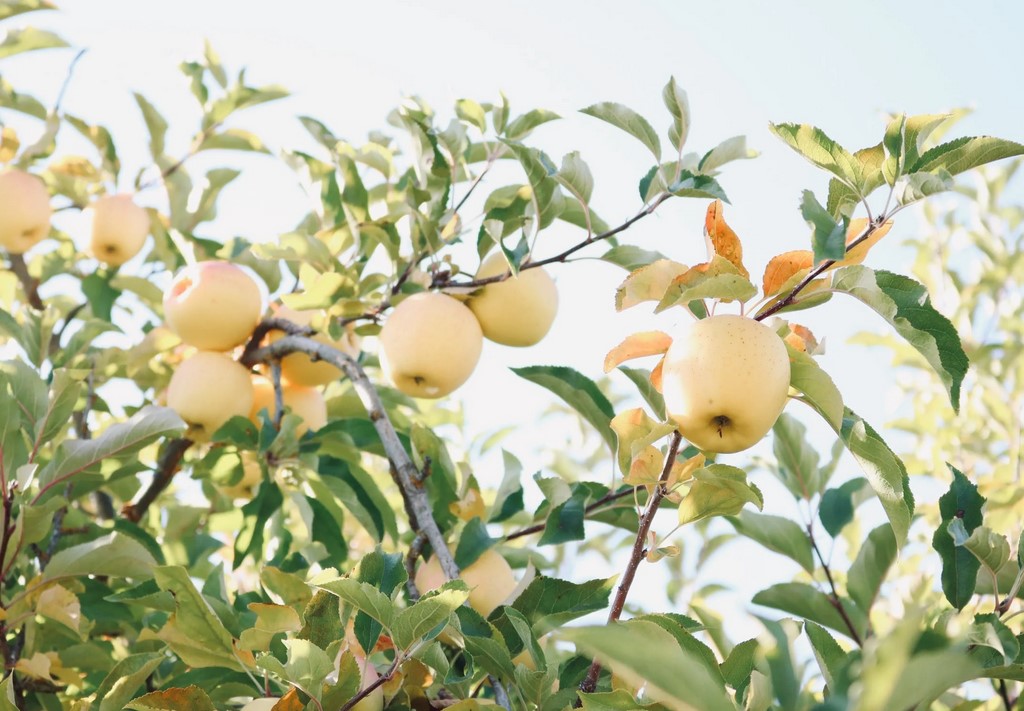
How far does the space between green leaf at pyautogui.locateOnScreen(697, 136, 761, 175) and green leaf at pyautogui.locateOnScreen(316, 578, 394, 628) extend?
96 cm

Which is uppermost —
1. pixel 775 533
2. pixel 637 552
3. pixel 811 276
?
pixel 811 276

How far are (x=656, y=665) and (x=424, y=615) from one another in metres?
0.43

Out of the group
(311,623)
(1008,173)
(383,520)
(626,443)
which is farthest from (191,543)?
(1008,173)

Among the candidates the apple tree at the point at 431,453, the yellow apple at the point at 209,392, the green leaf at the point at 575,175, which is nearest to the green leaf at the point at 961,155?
the apple tree at the point at 431,453

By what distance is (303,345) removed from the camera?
200 centimetres

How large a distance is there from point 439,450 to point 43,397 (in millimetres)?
713

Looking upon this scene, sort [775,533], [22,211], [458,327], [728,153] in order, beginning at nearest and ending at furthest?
[728,153] < [775,533] < [458,327] < [22,211]

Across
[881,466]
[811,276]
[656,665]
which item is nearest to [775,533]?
[881,466]

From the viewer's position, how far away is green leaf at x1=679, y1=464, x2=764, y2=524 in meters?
1.21

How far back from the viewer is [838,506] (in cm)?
190

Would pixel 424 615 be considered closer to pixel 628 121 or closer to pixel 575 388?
pixel 575 388

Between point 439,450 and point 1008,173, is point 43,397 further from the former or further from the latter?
point 1008,173

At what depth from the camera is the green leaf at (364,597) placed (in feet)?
3.62

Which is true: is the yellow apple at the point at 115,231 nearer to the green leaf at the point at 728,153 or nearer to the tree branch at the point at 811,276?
the green leaf at the point at 728,153
